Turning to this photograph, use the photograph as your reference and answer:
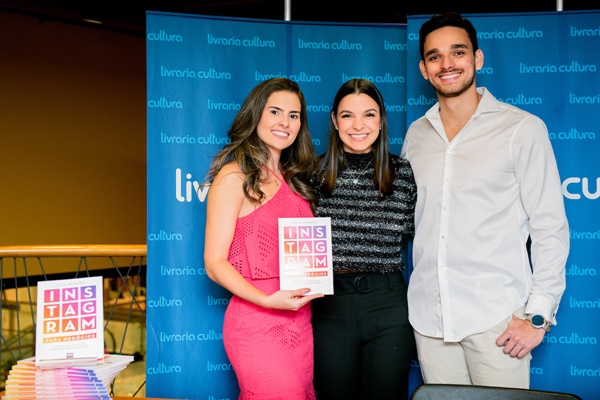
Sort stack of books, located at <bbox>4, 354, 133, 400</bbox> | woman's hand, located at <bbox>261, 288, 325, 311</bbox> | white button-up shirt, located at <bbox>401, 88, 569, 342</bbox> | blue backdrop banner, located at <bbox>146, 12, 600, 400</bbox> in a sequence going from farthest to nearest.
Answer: blue backdrop banner, located at <bbox>146, 12, 600, 400</bbox>, white button-up shirt, located at <bbox>401, 88, 569, 342</bbox>, woman's hand, located at <bbox>261, 288, 325, 311</bbox>, stack of books, located at <bbox>4, 354, 133, 400</bbox>

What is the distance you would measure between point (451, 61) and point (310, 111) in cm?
95

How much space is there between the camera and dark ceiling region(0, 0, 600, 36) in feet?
22.0

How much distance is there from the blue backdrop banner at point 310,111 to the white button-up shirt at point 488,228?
2.16 feet

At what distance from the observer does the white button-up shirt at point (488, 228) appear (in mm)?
2266

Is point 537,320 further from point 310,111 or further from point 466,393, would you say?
point 310,111

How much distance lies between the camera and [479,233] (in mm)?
2348

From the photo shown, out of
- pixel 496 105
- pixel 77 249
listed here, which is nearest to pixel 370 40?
pixel 496 105

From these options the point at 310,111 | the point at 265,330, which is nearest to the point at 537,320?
the point at 265,330

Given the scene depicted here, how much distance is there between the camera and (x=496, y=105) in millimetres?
2449

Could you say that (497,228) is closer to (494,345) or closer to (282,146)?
(494,345)

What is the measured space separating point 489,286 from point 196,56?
1846mm

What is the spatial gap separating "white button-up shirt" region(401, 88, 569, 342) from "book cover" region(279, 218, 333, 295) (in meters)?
0.50

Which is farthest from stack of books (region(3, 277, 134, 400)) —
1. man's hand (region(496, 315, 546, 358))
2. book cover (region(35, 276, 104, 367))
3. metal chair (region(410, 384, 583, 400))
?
A: man's hand (region(496, 315, 546, 358))

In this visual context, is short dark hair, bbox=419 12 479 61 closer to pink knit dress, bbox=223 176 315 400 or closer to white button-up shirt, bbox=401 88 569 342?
white button-up shirt, bbox=401 88 569 342
